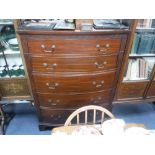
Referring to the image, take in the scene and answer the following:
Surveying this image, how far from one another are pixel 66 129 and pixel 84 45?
2.20 ft

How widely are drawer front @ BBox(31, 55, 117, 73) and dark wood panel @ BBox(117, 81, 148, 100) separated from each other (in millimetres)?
453

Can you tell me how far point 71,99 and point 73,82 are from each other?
0.75 feet

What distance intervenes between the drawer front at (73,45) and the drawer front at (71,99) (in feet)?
1.62

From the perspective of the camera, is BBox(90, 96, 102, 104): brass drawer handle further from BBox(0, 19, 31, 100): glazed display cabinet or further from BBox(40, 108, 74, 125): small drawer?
BBox(0, 19, 31, 100): glazed display cabinet

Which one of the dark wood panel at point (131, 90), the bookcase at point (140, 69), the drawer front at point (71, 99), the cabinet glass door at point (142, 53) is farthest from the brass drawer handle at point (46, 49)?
the dark wood panel at point (131, 90)

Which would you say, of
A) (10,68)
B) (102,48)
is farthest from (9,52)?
(102,48)

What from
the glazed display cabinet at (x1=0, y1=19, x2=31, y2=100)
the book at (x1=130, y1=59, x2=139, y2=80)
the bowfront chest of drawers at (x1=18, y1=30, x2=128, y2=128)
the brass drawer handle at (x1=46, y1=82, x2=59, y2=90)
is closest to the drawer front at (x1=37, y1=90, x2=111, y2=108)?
the bowfront chest of drawers at (x1=18, y1=30, x2=128, y2=128)

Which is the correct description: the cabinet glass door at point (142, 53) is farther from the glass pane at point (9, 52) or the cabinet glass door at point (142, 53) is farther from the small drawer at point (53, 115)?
the glass pane at point (9, 52)

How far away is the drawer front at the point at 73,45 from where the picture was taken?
4.61 ft

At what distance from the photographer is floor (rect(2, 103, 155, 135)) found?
2049 millimetres

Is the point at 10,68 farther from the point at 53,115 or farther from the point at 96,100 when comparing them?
the point at 96,100

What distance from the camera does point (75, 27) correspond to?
1420 millimetres
